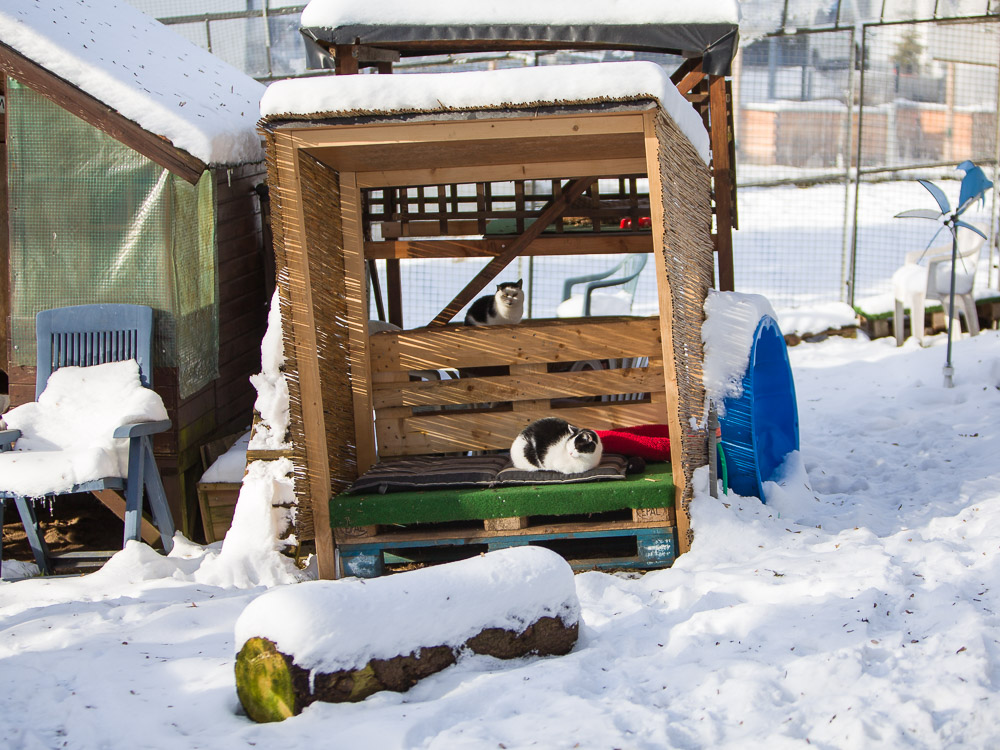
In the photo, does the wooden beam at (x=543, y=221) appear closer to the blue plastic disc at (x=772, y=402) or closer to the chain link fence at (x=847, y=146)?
the blue plastic disc at (x=772, y=402)

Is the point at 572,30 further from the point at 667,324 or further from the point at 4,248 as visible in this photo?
the point at 4,248

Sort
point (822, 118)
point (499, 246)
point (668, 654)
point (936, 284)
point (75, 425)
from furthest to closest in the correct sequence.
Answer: point (822, 118) → point (936, 284) → point (499, 246) → point (75, 425) → point (668, 654)

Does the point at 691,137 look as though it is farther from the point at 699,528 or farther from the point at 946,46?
the point at 946,46

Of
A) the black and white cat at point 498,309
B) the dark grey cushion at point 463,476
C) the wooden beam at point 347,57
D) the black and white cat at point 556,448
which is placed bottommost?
the dark grey cushion at point 463,476

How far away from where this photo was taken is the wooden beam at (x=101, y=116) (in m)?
5.34

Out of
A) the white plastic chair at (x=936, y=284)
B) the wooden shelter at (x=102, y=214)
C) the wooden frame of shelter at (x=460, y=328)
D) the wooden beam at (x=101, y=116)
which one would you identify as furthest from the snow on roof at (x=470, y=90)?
the white plastic chair at (x=936, y=284)

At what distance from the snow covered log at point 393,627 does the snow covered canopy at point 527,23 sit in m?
3.88

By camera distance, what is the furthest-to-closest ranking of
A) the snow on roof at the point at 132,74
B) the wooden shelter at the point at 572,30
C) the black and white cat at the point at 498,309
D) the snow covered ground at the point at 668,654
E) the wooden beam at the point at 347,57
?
the black and white cat at the point at 498,309
the wooden beam at the point at 347,57
the wooden shelter at the point at 572,30
the snow on roof at the point at 132,74
the snow covered ground at the point at 668,654

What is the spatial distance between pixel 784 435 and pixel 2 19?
5.18 metres

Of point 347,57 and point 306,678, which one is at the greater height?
point 347,57

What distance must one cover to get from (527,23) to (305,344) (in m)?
2.94

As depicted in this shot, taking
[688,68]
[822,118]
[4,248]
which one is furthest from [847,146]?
[4,248]

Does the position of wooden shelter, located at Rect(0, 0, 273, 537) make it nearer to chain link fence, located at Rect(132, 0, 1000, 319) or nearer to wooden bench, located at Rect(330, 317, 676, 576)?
wooden bench, located at Rect(330, 317, 676, 576)

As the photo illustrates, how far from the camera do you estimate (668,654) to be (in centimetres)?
324
